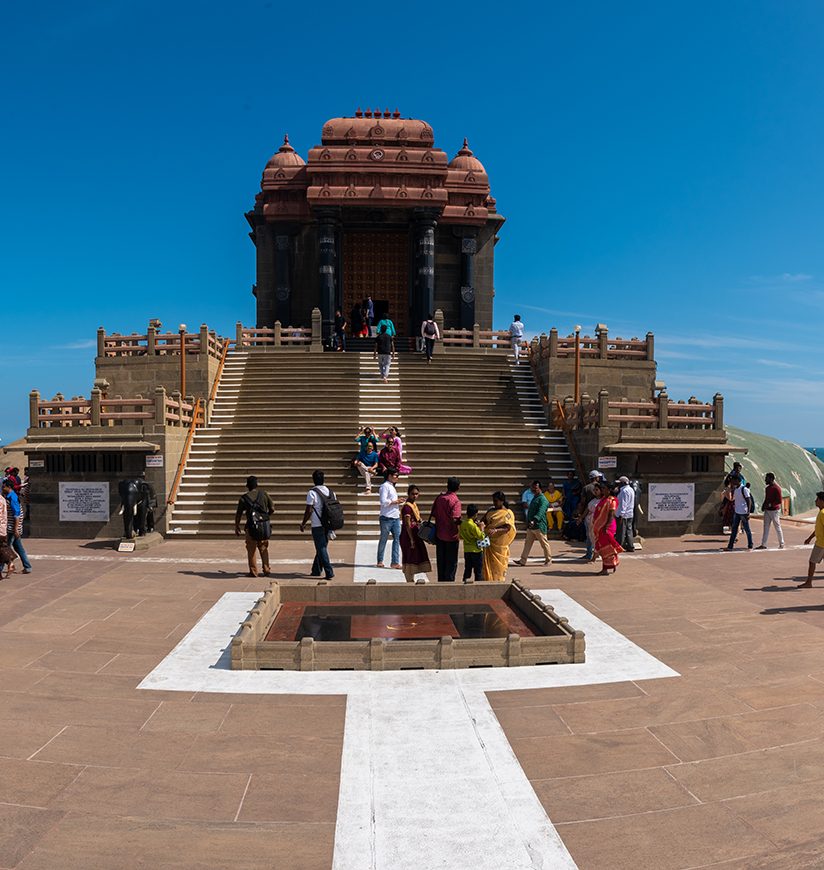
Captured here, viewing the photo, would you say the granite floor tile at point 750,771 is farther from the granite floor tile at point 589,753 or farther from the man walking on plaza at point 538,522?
the man walking on plaza at point 538,522

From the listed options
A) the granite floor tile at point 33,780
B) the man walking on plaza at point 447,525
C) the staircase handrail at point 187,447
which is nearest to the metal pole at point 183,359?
the staircase handrail at point 187,447

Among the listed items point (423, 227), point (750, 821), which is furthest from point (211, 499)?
point (423, 227)

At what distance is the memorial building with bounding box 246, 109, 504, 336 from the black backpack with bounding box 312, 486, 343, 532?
59.9 ft

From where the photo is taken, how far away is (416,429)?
20.2 m

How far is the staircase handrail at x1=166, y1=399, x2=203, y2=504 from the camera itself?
1672cm

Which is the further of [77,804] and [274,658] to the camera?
[274,658]

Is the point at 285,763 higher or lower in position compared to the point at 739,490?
lower

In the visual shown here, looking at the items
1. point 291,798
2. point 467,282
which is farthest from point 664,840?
point 467,282

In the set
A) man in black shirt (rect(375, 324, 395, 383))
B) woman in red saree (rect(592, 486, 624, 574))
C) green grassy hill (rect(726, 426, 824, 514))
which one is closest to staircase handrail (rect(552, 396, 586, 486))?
woman in red saree (rect(592, 486, 624, 574))

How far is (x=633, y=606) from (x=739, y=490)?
6391 millimetres

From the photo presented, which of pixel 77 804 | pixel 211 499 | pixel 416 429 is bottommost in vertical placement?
pixel 77 804

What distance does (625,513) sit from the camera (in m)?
14.4

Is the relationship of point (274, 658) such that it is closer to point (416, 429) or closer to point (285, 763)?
point (285, 763)

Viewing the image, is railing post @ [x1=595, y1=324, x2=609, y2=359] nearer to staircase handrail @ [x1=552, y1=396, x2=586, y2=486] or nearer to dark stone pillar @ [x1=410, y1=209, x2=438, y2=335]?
staircase handrail @ [x1=552, y1=396, x2=586, y2=486]
